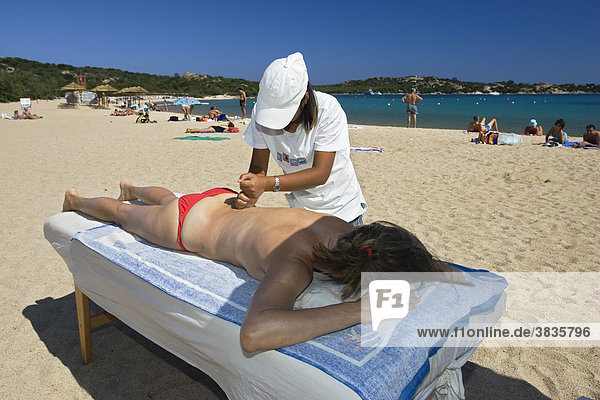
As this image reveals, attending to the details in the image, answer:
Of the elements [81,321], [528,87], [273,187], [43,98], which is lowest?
[81,321]

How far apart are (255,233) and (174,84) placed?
63.5m

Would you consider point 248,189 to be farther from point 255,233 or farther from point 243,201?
point 255,233

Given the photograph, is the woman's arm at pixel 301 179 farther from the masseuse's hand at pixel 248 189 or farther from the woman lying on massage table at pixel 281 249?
the woman lying on massage table at pixel 281 249

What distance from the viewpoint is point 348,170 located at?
2.09m

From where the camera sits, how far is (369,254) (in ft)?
4.43

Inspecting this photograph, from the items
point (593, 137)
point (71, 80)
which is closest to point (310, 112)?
point (593, 137)

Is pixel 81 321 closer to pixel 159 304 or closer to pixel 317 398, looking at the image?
pixel 159 304

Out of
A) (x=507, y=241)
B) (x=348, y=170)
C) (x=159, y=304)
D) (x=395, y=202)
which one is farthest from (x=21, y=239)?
(x=507, y=241)

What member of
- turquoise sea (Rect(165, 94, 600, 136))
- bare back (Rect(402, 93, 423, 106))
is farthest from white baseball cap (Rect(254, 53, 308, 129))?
turquoise sea (Rect(165, 94, 600, 136))

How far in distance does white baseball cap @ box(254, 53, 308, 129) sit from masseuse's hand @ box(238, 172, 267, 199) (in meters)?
0.25

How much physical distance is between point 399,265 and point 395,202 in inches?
145

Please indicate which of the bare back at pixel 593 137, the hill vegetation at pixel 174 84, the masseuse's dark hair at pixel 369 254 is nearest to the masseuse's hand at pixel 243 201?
the masseuse's dark hair at pixel 369 254

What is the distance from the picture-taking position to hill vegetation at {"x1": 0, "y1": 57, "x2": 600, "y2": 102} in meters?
31.9

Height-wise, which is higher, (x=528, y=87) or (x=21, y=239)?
(x=528, y=87)
